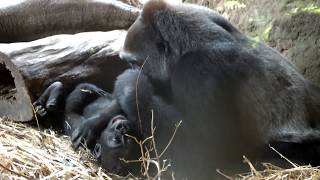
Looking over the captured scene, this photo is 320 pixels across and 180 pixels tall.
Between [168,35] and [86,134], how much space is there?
690 mm

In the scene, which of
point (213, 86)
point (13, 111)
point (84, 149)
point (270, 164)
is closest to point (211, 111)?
point (213, 86)

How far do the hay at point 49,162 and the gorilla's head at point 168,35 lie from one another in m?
0.58

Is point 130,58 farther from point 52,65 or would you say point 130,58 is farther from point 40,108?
point 40,108

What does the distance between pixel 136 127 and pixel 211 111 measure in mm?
389

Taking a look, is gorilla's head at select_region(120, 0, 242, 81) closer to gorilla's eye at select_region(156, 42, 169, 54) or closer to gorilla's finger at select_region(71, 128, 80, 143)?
gorilla's eye at select_region(156, 42, 169, 54)

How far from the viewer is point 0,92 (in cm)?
322

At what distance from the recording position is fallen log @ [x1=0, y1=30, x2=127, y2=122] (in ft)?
9.88

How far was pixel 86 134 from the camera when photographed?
283 cm

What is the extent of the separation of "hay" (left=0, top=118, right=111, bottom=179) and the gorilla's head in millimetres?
587

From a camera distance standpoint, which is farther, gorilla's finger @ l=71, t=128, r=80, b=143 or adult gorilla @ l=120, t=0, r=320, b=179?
gorilla's finger @ l=71, t=128, r=80, b=143

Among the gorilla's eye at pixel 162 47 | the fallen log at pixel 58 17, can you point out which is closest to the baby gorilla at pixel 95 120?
the gorilla's eye at pixel 162 47

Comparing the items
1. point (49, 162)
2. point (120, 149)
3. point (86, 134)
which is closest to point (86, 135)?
point (86, 134)

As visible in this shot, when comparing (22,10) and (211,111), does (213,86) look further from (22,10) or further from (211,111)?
(22,10)

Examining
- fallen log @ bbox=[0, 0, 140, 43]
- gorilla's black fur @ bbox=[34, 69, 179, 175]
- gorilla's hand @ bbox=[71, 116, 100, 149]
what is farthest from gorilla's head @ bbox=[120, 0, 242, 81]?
fallen log @ bbox=[0, 0, 140, 43]
